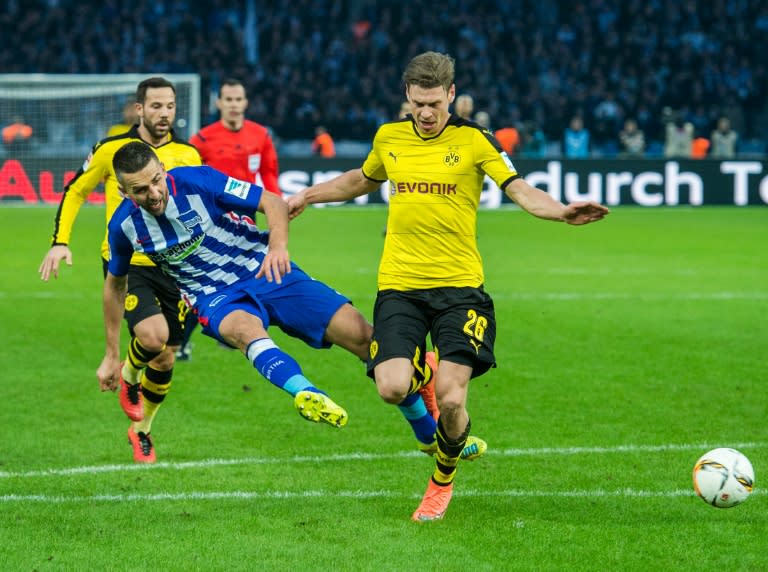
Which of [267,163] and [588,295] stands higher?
[267,163]

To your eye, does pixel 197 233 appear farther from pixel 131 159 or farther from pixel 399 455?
pixel 399 455

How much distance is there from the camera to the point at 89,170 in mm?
8102

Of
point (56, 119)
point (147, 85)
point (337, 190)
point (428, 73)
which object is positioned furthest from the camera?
point (56, 119)

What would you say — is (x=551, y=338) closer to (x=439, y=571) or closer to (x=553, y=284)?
(x=553, y=284)

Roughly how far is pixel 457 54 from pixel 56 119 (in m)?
13.3

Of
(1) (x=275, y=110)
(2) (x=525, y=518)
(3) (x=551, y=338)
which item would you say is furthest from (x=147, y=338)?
(1) (x=275, y=110)

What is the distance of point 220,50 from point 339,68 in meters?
3.21

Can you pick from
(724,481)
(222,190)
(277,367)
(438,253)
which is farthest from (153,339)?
(724,481)

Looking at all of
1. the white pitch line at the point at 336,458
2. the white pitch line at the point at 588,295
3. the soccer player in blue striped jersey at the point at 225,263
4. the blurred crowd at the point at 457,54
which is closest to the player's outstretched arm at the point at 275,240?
the soccer player in blue striped jersey at the point at 225,263

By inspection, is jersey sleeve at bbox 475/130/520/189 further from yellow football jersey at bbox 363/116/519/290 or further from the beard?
the beard

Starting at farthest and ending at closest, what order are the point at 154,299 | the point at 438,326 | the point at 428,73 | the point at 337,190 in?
the point at 154,299
the point at 337,190
the point at 438,326
the point at 428,73

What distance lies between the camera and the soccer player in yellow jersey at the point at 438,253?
595 centimetres

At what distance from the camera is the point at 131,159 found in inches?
232

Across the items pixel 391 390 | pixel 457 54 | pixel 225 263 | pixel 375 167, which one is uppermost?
pixel 457 54
